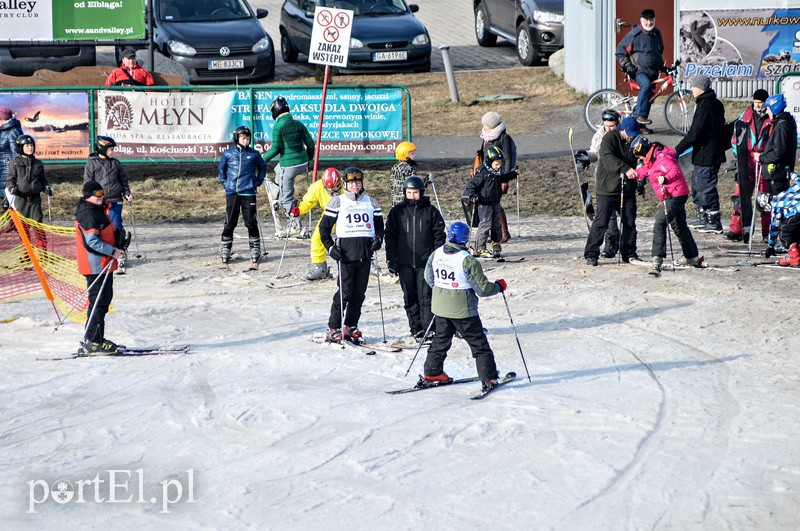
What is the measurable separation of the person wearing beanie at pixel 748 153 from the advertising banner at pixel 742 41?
6.95 metres

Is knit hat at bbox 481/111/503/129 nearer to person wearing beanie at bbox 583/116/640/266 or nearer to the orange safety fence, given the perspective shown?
person wearing beanie at bbox 583/116/640/266

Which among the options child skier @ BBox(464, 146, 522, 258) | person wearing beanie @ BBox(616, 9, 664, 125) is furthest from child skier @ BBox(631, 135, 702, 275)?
person wearing beanie @ BBox(616, 9, 664, 125)

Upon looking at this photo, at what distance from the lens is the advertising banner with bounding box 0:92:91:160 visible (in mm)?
18266

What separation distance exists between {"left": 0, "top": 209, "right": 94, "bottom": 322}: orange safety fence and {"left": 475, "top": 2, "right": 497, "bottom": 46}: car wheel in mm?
14733

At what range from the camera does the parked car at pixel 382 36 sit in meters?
23.9

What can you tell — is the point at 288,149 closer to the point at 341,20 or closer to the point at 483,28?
the point at 341,20

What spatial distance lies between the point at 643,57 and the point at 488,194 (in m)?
6.54

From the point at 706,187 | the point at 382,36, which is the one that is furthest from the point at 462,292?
the point at 382,36

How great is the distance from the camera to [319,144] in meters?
18.0

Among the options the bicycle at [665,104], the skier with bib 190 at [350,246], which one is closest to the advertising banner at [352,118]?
the bicycle at [665,104]

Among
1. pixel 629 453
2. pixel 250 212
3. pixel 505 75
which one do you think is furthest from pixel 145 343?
pixel 505 75

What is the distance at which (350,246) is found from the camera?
11.4 meters

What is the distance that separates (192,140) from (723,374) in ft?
34.9

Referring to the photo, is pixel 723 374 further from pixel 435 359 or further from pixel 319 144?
pixel 319 144
